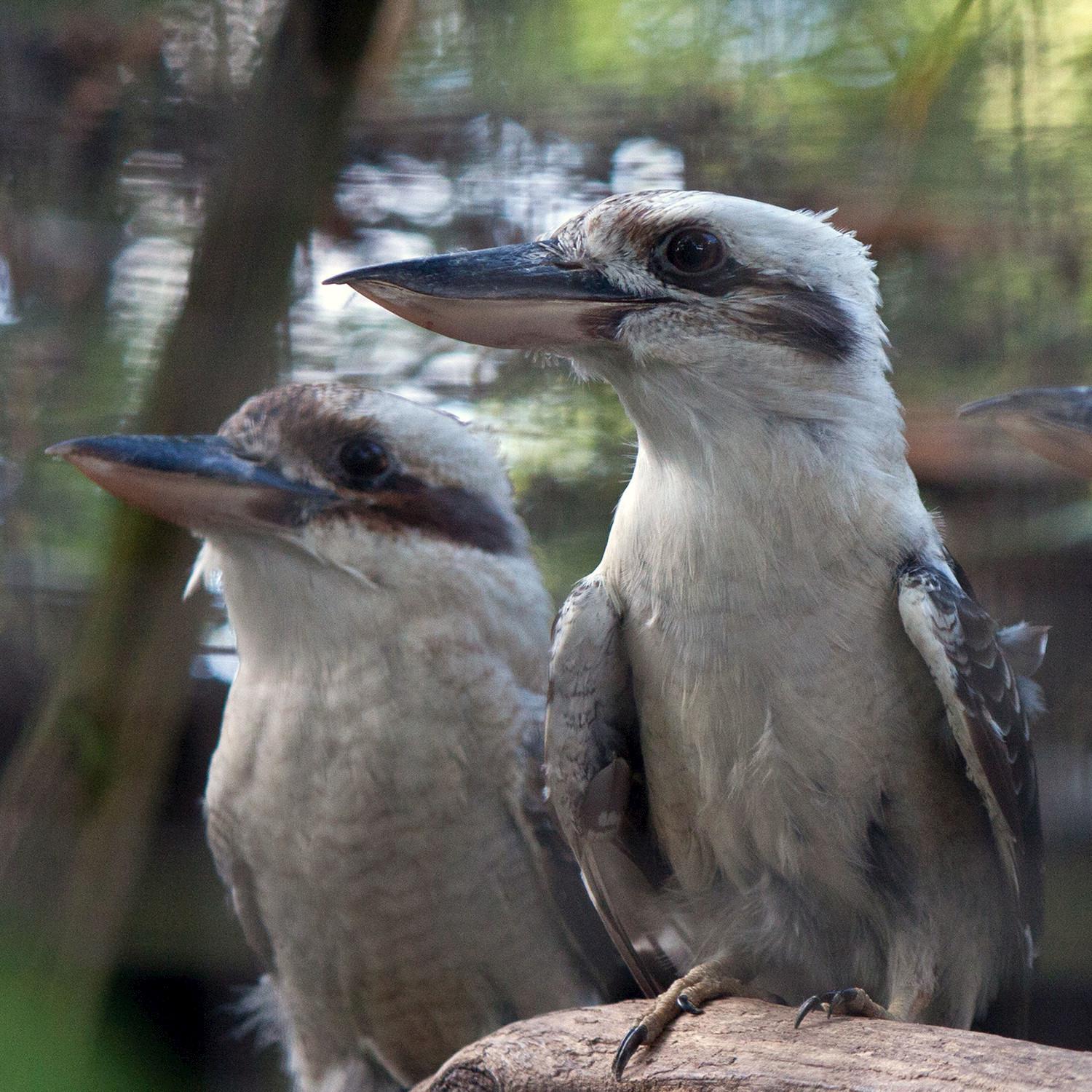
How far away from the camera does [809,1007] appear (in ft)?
3.17

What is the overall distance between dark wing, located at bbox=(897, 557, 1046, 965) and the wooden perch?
215 mm

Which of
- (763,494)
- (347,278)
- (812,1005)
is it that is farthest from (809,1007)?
(347,278)

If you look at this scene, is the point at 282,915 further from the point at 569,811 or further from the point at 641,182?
the point at 641,182

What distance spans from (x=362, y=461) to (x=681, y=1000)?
66 cm

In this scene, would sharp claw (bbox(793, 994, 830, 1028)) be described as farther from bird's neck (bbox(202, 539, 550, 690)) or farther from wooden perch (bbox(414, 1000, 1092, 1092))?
bird's neck (bbox(202, 539, 550, 690))

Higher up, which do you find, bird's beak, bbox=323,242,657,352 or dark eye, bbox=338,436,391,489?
bird's beak, bbox=323,242,657,352

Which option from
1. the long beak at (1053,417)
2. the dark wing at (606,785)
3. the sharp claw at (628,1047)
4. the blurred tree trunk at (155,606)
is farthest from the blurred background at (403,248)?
the sharp claw at (628,1047)

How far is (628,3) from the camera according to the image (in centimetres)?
148

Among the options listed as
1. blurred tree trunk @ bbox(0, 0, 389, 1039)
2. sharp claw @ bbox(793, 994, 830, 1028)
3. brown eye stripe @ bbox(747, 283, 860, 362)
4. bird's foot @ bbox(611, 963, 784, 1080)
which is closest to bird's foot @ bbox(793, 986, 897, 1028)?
sharp claw @ bbox(793, 994, 830, 1028)

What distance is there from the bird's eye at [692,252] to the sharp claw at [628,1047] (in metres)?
0.63

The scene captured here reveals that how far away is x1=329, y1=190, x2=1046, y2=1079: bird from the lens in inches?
39.4

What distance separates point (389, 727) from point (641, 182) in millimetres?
755

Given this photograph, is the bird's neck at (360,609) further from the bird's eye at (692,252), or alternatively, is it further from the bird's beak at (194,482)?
the bird's eye at (692,252)

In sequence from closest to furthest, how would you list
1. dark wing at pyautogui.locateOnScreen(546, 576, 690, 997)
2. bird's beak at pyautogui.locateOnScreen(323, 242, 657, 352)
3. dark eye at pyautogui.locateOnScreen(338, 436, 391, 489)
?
bird's beak at pyautogui.locateOnScreen(323, 242, 657, 352) → dark wing at pyautogui.locateOnScreen(546, 576, 690, 997) → dark eye at pyautogui.locateOnScreen(338, 436, 391, 489)
